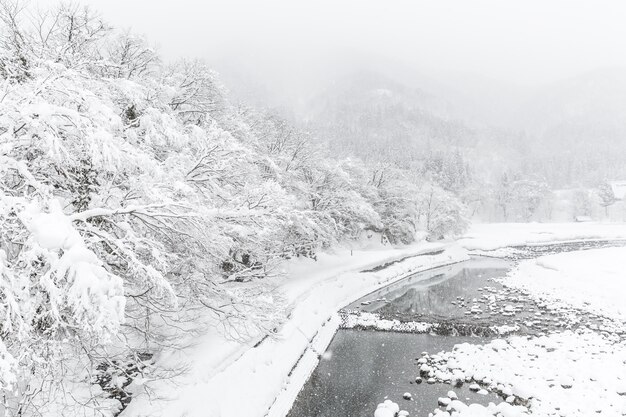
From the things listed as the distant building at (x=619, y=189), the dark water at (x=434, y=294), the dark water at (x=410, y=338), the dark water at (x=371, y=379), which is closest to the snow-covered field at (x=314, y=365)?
the dark water at (x=371, y=379)

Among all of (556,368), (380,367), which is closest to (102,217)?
(380,367)

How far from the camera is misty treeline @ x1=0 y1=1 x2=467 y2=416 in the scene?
14.1 feet

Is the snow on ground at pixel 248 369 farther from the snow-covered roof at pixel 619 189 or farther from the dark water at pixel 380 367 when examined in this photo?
the snow-covered roof at pixel 619 189

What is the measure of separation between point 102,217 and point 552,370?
48.0 feet

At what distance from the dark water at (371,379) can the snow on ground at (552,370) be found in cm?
92

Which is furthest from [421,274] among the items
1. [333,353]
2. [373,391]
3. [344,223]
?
[373,391]

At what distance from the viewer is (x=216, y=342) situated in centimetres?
1232

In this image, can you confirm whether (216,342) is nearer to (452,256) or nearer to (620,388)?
(620,388)

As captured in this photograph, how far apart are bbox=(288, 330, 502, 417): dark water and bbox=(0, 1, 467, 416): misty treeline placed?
10.6 ft

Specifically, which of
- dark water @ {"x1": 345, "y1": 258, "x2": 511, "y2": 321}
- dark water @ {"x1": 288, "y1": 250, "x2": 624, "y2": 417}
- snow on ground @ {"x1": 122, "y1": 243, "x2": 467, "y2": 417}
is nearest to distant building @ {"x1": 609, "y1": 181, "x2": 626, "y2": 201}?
dark water @ {"x1": 345, "y1": 258, "x2": 511, "y2": 321}

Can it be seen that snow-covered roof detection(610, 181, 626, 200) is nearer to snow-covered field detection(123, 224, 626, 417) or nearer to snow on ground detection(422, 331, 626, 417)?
snow-covered field detection(123, 224, 626, 417)

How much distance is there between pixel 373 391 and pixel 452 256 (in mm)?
30800

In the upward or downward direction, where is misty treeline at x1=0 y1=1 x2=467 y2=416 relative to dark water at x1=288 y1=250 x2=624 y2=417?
upward

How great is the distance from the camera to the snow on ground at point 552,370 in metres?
10.7
